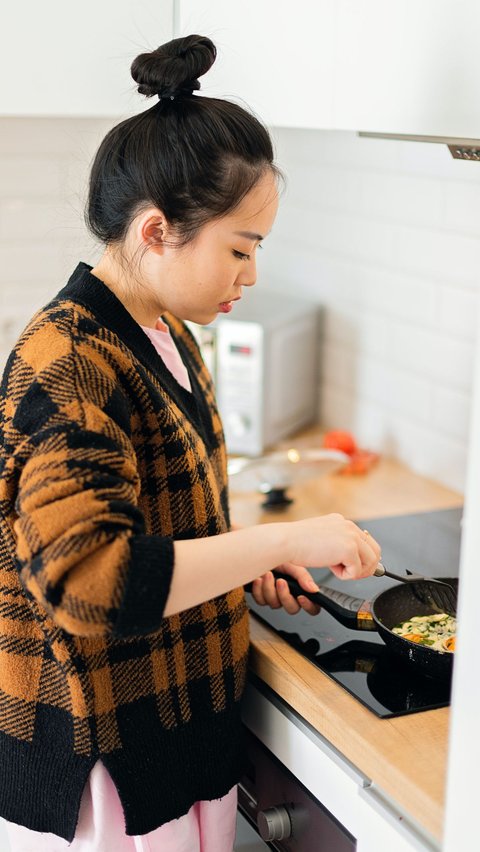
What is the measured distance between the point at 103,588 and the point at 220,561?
0.13m

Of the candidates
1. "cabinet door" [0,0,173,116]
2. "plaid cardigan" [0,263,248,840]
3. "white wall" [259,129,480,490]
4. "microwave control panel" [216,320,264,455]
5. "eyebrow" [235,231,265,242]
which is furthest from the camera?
"microwave control panel" [216,320,264,455]

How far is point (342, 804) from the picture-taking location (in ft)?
3.66

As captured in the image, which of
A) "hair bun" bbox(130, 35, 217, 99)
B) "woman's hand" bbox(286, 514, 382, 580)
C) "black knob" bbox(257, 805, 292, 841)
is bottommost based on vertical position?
"black knob" bbox(257, 805, 292, 841)

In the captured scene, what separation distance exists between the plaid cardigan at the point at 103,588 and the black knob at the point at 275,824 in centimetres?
6

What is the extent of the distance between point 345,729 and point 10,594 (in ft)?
1.27

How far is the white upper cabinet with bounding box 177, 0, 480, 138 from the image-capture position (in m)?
1.07

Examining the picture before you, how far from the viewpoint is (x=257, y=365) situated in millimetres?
2043

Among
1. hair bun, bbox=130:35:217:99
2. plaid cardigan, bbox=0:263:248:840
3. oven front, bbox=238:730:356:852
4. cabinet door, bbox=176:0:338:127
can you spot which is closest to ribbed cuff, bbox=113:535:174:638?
plaid cardigan, bbox=0:263:248:840

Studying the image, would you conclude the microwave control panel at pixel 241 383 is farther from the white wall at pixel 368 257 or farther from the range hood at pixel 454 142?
the range hood at pixel 454 142

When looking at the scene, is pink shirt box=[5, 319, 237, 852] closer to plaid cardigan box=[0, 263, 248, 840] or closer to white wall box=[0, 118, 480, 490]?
plaid cardigan box=[0, 263, 248, 840]

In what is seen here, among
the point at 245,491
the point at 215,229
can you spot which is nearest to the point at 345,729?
the point at 215,229

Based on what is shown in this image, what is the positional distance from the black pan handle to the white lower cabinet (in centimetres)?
13

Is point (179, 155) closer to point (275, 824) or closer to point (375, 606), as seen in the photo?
point (375, 606)

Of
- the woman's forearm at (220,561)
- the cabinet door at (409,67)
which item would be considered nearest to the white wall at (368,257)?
the cabinet door at (409,67)
